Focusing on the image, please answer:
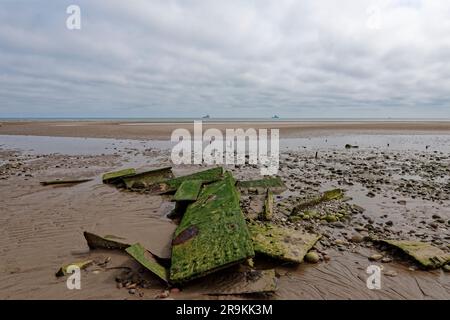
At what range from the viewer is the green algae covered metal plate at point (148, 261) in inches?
162

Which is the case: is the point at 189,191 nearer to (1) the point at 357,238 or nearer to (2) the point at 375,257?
(1) the point at 357,238

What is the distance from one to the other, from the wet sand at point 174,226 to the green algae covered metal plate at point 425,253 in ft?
0.56

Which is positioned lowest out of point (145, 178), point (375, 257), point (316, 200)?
point (375, 257)

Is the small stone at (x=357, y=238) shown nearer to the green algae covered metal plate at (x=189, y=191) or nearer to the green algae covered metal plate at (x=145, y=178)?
the green algae covered metal plate at (x=189, y=191)

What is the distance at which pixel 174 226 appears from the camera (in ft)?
21.6

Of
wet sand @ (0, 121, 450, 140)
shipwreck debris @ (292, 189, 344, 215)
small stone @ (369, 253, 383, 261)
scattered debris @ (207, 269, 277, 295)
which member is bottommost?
small stone @ (369, 253, 383, 261)

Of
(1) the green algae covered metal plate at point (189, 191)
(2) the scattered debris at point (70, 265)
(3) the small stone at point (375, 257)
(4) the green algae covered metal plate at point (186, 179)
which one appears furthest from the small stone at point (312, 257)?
(4) the green algae covered metal plate at point (186, 179)

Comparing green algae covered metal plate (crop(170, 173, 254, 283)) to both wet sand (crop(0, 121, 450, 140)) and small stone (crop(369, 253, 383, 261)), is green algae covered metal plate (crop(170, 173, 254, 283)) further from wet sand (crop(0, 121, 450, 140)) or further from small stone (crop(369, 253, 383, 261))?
wet sand (crop(0, 121, 450, 140))

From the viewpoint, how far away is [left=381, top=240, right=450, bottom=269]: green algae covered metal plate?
4707 millimetres

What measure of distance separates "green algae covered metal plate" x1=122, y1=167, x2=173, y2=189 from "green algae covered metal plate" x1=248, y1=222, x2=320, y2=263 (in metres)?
5.49

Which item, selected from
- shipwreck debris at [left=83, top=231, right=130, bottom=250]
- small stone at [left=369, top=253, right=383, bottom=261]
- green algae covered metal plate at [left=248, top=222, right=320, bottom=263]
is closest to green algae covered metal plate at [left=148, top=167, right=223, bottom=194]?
green algae covered metal plate at [left=248, top=222, right=320, bottom=263]

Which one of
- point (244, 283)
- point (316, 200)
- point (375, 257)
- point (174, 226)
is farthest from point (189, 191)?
point (375, 257)

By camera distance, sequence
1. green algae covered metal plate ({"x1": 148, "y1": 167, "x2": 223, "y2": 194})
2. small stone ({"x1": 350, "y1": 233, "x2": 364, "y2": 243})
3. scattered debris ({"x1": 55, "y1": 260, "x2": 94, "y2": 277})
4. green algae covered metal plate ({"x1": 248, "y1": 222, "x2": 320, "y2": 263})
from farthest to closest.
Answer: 1. green algae covered metal plate ({"x1": 148, "y1": 167, "x2": 223, "y2": 194})
2. small stone ({"x1": 350, "y1": 233, "x2": 364, "y2": 243})
3. green algae covered metal plate ({"x1": 248, "y1": 222, "x2": 320, "y2": 263})
4. scattered debris ({"x1": 55, "y1": 260, "x2": 94, "y2": 277})

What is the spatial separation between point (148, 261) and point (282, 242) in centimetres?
238
